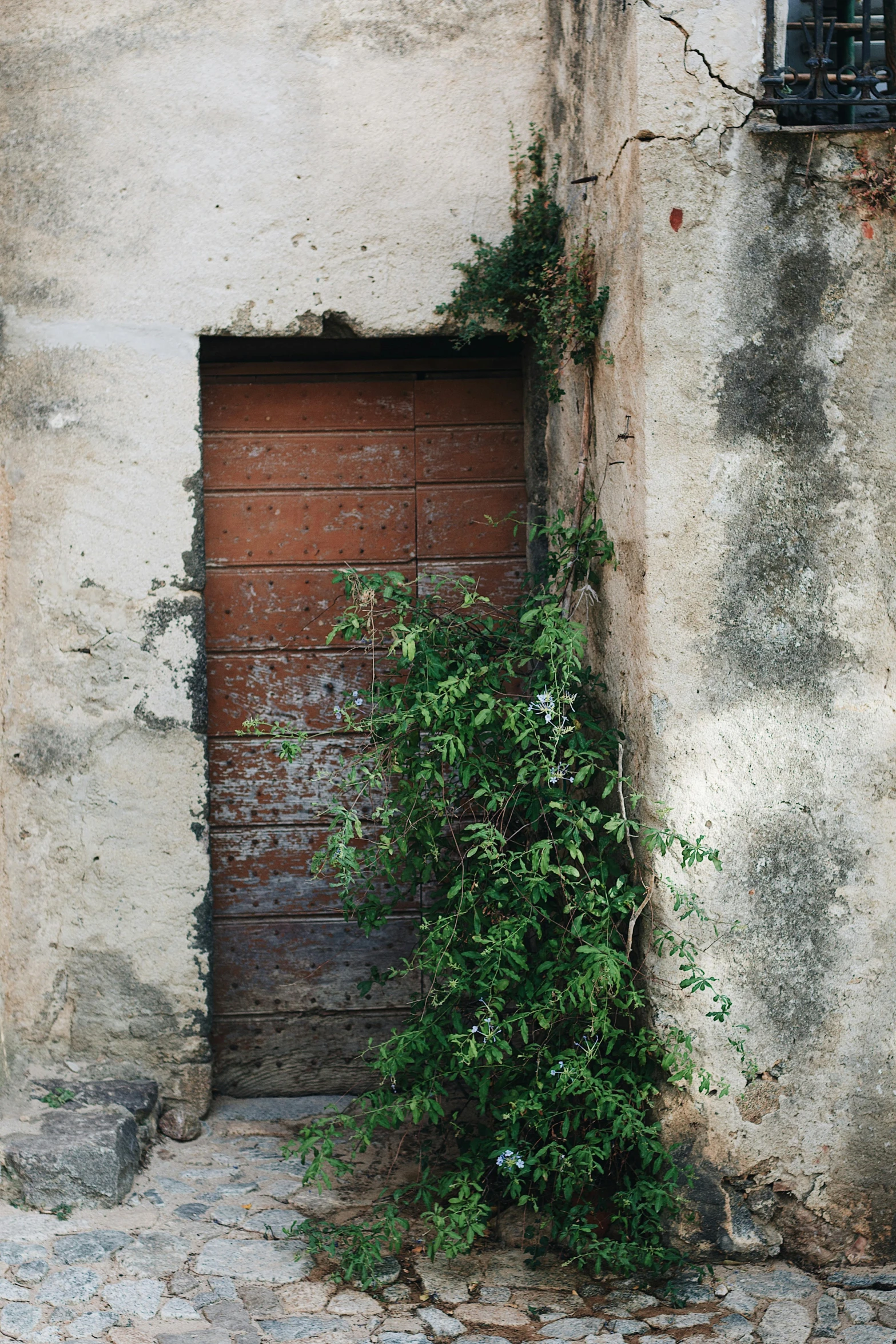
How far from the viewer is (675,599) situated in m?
2.58

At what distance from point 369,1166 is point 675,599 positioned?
1.75 meters

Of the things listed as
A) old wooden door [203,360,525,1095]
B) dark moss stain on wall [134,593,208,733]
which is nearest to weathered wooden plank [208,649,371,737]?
old wooden door [203,360,525,1095]

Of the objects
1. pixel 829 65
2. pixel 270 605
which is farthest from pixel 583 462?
pixel 829 65

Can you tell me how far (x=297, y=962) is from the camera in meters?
3.43

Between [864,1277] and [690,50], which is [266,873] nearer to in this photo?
[864,1277]

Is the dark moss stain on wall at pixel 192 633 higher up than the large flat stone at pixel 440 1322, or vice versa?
the dark moss stain on wall at pixel 192 633

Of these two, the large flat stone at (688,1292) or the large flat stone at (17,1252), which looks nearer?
the large flat stone at (688,1292)

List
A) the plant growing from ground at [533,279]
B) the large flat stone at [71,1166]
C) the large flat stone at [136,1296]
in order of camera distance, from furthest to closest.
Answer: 1. the plant growing from ground at [533,279]
2. the large flat stone at [71,1166]
3. the large flat stone at [136,1296]

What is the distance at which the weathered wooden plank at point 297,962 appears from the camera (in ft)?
11.2

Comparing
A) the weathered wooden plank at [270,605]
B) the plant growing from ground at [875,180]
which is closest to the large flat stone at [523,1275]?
the weathered wooden plank at [270,605]

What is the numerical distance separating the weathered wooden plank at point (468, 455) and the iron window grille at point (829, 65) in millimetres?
1168

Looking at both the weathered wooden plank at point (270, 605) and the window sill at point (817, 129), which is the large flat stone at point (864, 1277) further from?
the window sill at point (817, 129)

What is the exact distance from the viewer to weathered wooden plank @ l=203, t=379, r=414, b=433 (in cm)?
343

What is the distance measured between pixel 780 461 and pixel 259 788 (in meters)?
1.79
